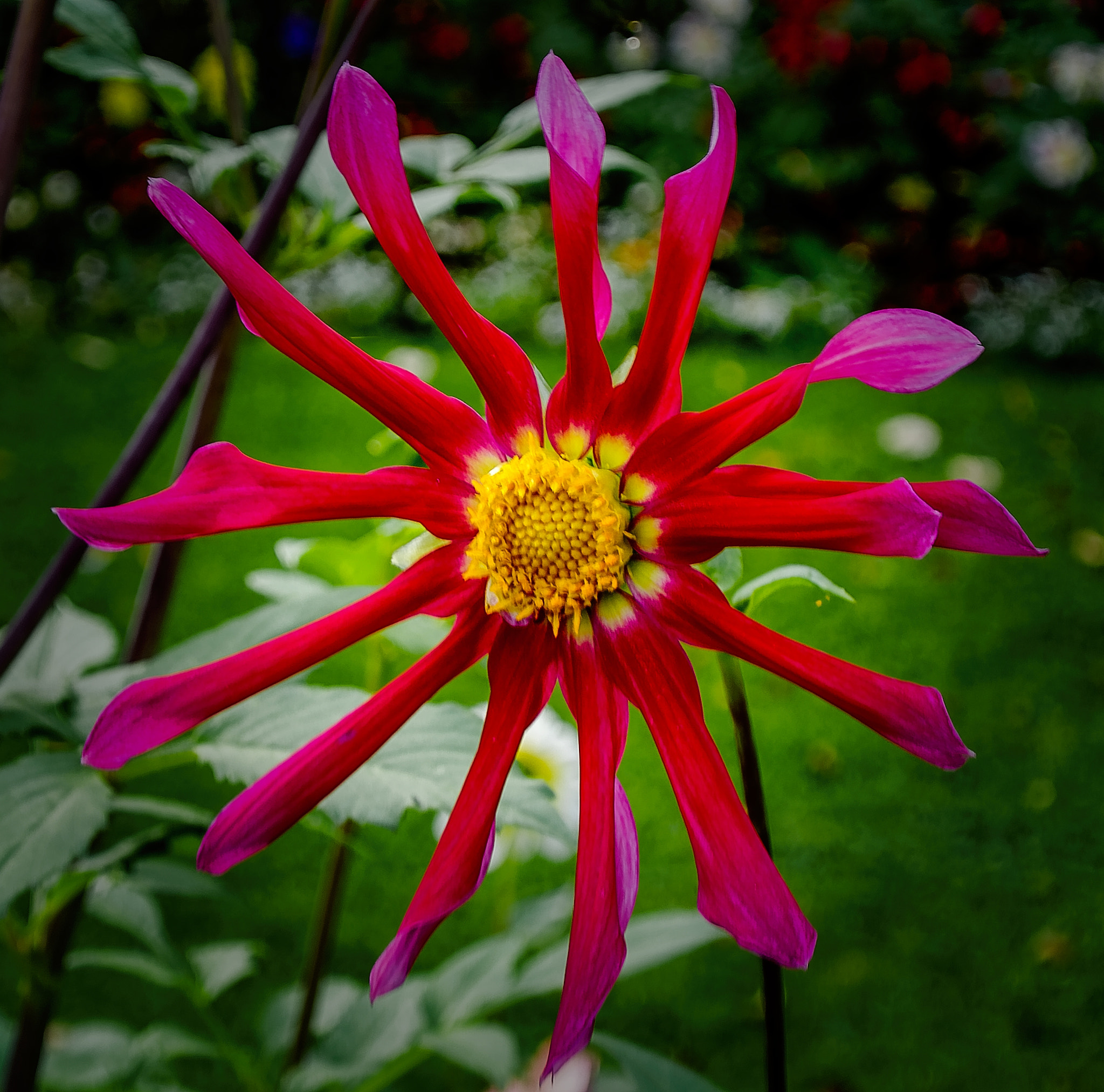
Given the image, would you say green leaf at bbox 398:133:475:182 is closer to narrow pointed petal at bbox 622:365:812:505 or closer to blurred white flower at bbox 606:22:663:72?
narrow pointed petal at bbox 622:365:812:505

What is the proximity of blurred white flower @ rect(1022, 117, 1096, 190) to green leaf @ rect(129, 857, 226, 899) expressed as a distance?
2.56 m

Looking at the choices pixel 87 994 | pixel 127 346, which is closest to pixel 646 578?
pixel 87 994

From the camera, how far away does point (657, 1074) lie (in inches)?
18.8

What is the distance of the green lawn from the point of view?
103 centimetres

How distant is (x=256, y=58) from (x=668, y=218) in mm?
2702

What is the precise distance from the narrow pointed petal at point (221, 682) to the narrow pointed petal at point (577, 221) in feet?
0.29

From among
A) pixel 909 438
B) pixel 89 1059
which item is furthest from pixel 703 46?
pixel 89 1059

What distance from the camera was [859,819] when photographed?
50.3 inches

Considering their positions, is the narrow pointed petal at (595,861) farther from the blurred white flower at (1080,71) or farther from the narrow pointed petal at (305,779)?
the blurred white flower at (1080,71)

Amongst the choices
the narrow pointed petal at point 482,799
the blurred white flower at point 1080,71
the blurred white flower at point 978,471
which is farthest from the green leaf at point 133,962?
the blurred white flower at point 1080,71

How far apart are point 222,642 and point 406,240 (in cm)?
24

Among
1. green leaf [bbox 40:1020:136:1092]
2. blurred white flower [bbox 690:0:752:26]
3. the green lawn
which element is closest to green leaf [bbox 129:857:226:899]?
the green lawn

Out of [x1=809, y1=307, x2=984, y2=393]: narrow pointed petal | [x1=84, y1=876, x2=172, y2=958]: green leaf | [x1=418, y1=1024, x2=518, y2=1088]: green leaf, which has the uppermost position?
[x1=809, y1=307, x2=984, y2=393]: narrow pointed petal

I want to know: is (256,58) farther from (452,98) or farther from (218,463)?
(218,463)
